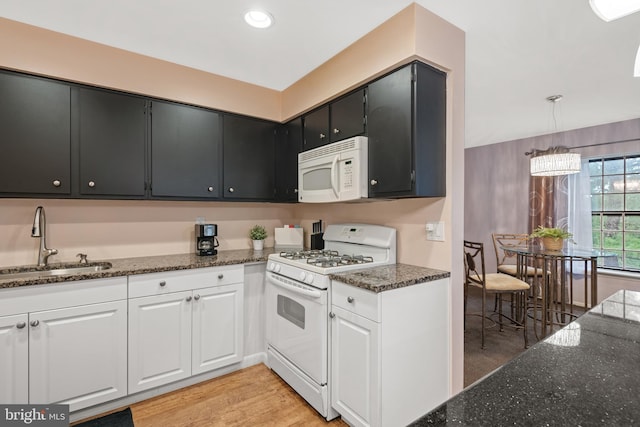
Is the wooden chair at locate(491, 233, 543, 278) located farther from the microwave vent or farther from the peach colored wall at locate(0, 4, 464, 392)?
the microwave vent

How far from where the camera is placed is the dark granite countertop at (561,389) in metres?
0.53

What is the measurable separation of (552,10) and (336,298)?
2.16 meters

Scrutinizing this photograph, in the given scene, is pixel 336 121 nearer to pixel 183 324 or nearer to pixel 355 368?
pixel 355 368

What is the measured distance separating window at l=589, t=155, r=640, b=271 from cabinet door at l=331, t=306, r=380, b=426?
12.9 feet

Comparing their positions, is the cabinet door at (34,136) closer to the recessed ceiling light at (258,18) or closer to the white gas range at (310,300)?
the recessed ceiling light at (258,18)

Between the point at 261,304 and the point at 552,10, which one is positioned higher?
the point at 552,10

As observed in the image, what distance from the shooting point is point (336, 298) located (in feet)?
6.14

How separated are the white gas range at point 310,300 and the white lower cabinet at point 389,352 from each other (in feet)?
0.29

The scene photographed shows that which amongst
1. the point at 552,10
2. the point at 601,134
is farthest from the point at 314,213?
the point at 601,134

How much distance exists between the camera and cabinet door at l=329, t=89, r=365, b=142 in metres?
2.17

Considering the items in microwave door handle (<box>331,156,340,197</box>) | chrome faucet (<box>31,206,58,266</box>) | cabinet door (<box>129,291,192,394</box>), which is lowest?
cabinet door (<box>129,291,192,394</box>)

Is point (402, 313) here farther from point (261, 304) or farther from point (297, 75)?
point (297, 75)

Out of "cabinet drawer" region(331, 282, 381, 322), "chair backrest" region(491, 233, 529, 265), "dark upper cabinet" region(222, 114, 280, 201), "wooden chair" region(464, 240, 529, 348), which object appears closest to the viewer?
"cabinet drawer" region(331, 282, 381, 322)

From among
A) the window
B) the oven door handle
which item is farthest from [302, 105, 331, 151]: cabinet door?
the window
